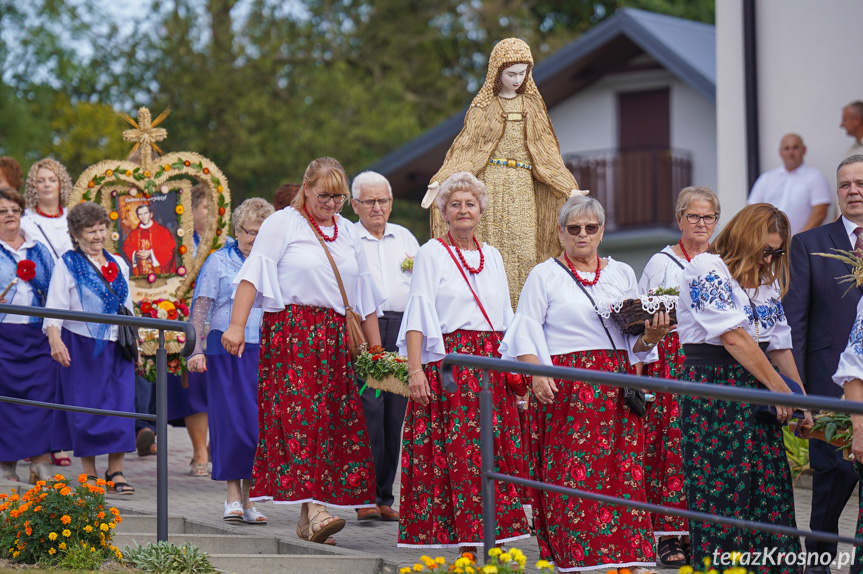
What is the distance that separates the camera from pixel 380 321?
861 centimetres

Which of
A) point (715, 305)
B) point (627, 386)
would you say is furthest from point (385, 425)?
point (627, 386)

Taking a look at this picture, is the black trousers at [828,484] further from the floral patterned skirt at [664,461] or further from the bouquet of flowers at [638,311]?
the bouquet of flowers at [638,311]

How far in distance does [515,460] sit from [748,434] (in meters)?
1.28

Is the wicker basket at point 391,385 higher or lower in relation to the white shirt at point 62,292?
lower

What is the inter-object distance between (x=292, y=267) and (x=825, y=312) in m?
2.77

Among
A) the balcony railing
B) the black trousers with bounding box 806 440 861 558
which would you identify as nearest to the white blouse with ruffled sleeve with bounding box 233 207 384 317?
the black trousers with bounding box 806 440 861 558

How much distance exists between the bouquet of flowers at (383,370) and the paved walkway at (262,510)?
857 millimetres

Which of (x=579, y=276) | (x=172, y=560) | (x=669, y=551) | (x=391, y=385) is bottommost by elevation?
(x=669, y=551)

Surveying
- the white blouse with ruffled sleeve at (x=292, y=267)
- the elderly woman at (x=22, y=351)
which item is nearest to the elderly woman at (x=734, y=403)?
the white blouse with ruffled sleeve at (x=292, y=267)

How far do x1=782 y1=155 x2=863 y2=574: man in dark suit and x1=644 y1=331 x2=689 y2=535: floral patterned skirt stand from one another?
2.22 ft

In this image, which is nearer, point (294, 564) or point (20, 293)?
point (294, 564)

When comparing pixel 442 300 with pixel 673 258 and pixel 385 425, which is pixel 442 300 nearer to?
pixel 673 258

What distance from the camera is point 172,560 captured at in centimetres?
612

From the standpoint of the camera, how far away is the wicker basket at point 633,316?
6.05m
